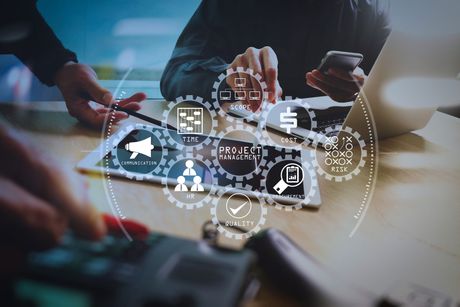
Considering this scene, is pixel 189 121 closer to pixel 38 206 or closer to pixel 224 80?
pixel 224 80

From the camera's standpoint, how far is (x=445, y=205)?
844mm

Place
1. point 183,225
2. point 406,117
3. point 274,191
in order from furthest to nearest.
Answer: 1. point 406,117
2. point 274,191
3. point 183,225

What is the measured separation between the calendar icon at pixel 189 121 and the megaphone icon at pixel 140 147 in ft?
0.22

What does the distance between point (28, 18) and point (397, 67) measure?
0.75m

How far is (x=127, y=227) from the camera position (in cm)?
71

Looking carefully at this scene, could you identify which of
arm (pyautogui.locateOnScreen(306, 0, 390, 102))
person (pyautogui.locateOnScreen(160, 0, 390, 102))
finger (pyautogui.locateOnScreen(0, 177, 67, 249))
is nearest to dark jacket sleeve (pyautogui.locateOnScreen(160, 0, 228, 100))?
person (pyautogui.locateOnScreen(160, 0, 390, 102))

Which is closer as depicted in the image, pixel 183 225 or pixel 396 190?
pixel 183 225

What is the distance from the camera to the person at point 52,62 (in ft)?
2.94

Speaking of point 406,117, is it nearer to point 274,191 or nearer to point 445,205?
point 445,205

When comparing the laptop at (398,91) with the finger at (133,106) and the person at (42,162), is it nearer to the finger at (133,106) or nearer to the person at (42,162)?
the finger at (133,106)

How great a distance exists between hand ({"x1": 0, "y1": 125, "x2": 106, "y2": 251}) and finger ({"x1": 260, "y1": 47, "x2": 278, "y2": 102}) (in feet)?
1.40

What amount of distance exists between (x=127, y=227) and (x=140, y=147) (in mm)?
202

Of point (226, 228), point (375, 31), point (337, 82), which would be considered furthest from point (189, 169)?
point (375, 31)

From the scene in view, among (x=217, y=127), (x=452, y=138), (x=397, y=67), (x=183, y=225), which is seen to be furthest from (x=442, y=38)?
(x=183, y=225)
